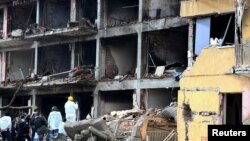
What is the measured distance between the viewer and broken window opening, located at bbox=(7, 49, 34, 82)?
35719 millimetres

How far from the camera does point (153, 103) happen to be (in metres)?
26.7

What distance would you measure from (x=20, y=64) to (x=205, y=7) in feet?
62.5

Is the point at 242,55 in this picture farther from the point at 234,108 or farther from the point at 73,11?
the point at 73,11

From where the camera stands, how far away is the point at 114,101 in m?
29.6

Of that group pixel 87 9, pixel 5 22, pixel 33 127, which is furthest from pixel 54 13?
pixel 33 127

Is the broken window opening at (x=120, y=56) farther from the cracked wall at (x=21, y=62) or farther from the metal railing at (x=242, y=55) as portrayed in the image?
the metal railing at (x=242, y=55)

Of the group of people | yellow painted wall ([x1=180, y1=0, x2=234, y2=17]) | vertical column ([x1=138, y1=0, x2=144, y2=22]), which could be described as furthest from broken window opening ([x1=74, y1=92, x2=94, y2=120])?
yellow painted wall ([x1=180, y1=0, x2=234, y2=17])

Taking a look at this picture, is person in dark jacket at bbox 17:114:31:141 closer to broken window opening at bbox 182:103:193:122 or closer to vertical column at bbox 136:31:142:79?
broken window opening at bbox 182:103:193:122

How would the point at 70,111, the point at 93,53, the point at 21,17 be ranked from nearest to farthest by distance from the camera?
1. the point at 70,111
2. the point at 93,53
3. the point at 21,17

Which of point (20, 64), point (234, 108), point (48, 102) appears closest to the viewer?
point (234, 108)

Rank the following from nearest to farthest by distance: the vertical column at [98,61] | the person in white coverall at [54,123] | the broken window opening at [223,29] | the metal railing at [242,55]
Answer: the metal railing at [242,55] < the broken window opening at [223,29] < the person in white coverall at [54,123] < the vertical column at [98,61]

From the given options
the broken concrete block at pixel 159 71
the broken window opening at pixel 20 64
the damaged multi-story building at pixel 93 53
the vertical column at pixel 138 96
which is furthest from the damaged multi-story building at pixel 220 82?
the broken window opening at pixel 20 64

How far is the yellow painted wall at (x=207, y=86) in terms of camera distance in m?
17.5

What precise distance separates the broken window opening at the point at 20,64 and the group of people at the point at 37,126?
13.2 meters
